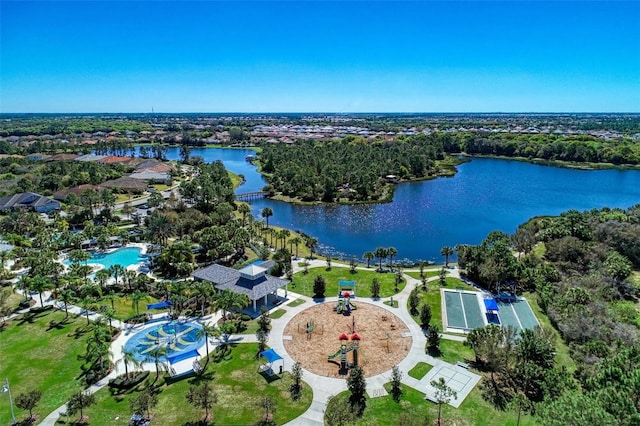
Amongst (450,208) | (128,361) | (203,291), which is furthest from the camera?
(450,208)

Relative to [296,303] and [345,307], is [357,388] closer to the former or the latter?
[345,307]

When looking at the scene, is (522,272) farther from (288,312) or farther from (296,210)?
(296,210)

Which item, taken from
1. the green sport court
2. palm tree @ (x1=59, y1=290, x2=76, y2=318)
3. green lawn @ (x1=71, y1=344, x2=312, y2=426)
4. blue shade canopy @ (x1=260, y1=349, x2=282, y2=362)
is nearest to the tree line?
the green sport court

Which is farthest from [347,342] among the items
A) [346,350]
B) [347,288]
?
[347,288]

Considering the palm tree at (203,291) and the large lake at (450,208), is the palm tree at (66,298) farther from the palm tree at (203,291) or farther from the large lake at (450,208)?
the large lake at (450,208)

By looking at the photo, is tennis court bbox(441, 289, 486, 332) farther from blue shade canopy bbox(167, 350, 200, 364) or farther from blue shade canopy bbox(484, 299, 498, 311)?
blue shade canopy bbox(167, 350, 200, 364)

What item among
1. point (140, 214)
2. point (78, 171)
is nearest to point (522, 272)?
point (140, 214)

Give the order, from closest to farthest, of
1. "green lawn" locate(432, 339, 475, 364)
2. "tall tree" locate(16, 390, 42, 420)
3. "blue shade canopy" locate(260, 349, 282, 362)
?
"tall tree" locate(16, 390, 42, 420), "blue shade canopy" locate(260, 349, 282, 362), "green lawn" locate(432, 339, 475, 364)
